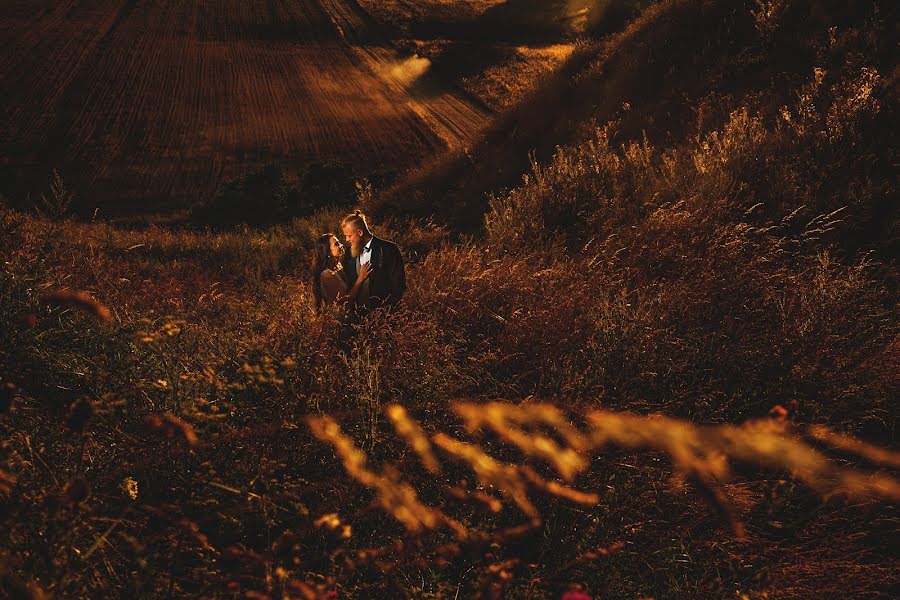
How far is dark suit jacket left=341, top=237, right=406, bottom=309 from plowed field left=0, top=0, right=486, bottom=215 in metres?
16.5

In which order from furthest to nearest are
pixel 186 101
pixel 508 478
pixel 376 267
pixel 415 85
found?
pixel 415 85 < pixel 186 101 < pixel 376 267 < pixel 508 478

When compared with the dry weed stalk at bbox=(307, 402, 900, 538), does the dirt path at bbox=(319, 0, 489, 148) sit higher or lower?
higher

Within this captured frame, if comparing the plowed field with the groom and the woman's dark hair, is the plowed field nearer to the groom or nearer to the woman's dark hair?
the woman's dark hair

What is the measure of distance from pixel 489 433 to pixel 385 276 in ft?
5.68

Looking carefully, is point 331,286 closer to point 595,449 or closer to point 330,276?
point 330,276

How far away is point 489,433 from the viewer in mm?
3225

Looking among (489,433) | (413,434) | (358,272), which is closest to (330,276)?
(358,272)

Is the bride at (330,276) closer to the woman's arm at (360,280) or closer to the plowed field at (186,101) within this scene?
the woman's arm at (360,280)

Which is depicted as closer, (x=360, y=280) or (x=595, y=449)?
→ (x=595, y=449)

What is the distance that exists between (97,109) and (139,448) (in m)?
27.3

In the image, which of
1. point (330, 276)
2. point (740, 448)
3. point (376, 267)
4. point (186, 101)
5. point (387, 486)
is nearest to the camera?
point (387, 486)

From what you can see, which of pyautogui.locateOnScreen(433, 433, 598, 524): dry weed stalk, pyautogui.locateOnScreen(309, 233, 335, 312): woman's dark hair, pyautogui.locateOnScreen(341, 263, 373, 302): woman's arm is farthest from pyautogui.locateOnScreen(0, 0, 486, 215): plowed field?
pyautogui.locateOnScreen(433, 433, 598, 524): dry weed stalk

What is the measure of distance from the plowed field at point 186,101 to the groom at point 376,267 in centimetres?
1630

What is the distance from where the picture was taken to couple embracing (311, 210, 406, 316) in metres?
4.43
